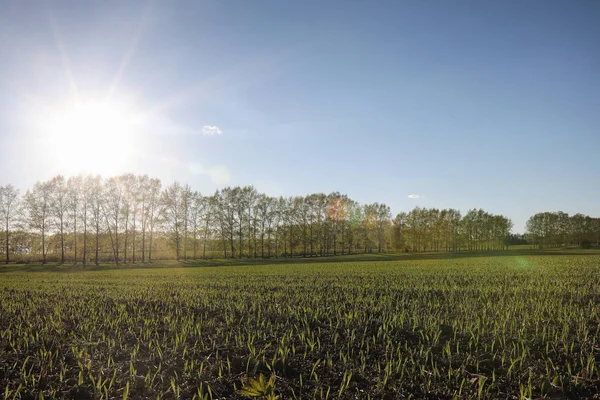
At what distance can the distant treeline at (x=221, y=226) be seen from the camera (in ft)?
155

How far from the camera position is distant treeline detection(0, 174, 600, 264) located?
47.1 metres

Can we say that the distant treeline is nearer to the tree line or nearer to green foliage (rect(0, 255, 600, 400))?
the tree line

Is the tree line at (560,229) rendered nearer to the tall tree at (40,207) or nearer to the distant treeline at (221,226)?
the distant treeline at (221,226)

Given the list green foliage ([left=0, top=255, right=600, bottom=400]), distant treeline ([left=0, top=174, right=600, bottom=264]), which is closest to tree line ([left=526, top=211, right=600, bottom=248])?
distant treeline ([left=0, top=174, right=600, bottom=264])

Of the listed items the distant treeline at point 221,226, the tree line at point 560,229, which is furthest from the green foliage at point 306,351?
the tree line at point 560,229

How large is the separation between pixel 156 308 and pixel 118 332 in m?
2.69

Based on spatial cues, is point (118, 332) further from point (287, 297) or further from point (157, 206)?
point (157, 206)

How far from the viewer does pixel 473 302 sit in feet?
35.1

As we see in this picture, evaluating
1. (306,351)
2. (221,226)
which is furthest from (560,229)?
(306,351)

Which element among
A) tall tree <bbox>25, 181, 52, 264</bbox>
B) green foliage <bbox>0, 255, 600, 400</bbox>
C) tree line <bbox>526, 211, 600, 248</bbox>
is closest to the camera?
green foliage <bbox>0, 255, 600, 400</bbox>

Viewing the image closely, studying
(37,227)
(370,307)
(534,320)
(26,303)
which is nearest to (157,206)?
(37,227)

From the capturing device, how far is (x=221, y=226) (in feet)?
192

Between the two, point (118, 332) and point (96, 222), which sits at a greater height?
point (96, 222)

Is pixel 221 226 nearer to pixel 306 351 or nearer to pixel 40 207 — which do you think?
pixel 40 207
